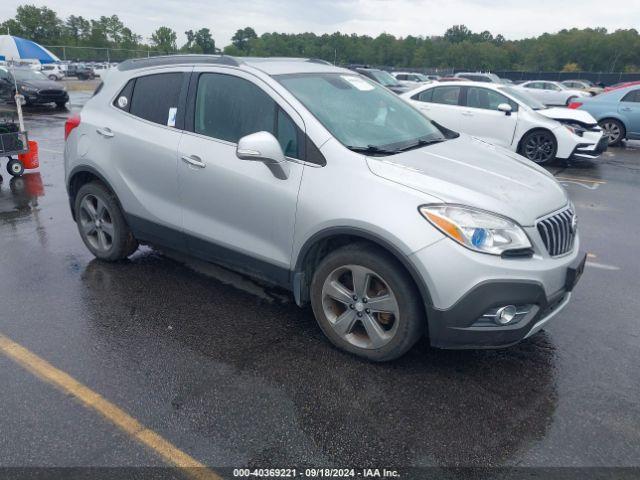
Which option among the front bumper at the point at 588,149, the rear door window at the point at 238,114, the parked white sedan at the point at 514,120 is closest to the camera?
the rear door window at the point at 238,114

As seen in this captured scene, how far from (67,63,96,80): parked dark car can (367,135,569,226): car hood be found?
164 feet

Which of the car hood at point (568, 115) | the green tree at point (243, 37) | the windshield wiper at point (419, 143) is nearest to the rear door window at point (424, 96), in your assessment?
the car hood at point (568, 115)

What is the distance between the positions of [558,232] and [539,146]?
7.99m

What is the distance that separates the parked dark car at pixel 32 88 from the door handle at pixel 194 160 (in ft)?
65.2

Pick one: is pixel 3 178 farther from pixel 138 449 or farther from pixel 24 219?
pixel 138 449

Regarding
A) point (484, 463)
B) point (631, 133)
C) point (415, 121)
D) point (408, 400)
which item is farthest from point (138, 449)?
point (631, 133)

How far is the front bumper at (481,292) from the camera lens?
9.28 feet

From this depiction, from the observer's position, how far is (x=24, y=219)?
6406mm

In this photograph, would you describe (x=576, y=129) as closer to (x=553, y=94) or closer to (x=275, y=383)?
(x=275, y=383)

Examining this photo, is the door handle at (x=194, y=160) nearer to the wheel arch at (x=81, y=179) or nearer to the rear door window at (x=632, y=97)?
the wheel arch at (x=81, y=179)

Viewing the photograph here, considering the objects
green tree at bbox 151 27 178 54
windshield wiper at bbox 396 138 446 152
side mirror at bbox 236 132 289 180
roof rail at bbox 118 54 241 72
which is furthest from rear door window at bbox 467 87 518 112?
green tree at bbox 151 27 178 54

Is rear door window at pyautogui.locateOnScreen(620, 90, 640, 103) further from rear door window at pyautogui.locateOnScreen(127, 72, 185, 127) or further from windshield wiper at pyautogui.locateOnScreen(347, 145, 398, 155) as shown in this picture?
rear door window at pyautogui.locateOnScreen(127, 72, 185, 127)

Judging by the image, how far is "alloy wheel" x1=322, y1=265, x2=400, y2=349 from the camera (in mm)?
3172

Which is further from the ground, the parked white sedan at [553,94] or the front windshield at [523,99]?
the front windshield at [523,99]
